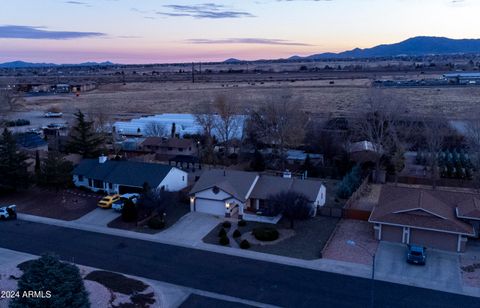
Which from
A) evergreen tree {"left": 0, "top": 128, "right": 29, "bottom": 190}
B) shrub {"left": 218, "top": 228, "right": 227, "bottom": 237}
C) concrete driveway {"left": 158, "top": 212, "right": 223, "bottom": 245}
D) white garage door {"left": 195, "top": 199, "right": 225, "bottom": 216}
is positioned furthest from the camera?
evergreen tree {"left": 0, "top": 128, "right": 29, "bottom": 190}

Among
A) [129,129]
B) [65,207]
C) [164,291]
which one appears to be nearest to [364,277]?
[164,291]

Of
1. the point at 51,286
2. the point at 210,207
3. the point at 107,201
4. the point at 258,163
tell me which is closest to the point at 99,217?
the point at 107,201

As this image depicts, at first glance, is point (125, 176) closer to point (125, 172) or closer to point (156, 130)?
point (125, 172)

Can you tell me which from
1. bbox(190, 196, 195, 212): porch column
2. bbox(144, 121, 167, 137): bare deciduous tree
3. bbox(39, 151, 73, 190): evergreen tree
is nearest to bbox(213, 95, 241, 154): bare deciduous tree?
bbox(144, 121, 167, 137): bare deciduous tree

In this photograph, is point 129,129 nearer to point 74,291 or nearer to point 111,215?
point 111,215

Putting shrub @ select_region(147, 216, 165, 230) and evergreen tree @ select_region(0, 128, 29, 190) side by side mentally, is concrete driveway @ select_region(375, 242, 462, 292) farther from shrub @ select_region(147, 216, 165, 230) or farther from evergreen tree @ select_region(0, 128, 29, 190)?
evergreen tree @ select_region(0, 128, 29, 190)

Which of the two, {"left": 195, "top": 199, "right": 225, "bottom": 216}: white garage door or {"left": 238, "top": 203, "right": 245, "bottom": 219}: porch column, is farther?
{"left": 195, "top": 199, "right": 225, "bottom": 216}: white garage door
